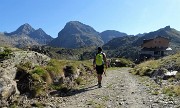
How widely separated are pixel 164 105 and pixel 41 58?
→ 501 inches

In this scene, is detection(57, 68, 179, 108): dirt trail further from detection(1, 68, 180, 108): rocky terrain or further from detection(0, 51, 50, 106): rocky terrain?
detection(0, 51, 50, 106): rocky terrain

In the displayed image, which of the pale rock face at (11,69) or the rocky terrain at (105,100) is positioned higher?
the pale rock face at (11,69)

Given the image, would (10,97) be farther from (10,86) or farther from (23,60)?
(23,60)

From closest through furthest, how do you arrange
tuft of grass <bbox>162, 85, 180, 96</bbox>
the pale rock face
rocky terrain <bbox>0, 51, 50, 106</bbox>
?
rocky terrain <bbox>0, 51, 50, 106</bbox> < the pale rock face < tuft of grass <bbox>162, 85, 180, 96</bbox>

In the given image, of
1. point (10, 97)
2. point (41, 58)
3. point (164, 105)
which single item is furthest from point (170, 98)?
point (41, 58)

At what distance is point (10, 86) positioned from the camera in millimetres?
16281

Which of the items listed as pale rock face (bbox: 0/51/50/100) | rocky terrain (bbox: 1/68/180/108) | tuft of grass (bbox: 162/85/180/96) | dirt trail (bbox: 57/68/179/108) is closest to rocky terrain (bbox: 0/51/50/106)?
pale rock face (bbox: 0/51/50/100)

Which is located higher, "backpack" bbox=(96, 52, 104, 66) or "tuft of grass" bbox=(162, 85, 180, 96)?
"backpack" bbox=(96, 52, 104, 66)

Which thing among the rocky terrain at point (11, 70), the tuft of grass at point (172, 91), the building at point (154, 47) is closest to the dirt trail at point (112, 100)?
the tuft of grass at point (172, 91)

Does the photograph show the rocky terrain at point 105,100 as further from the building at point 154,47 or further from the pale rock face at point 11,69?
the building at point 154,47

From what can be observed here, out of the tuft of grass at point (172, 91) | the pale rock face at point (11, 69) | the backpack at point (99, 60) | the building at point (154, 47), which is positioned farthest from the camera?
the building at point (154, 47)

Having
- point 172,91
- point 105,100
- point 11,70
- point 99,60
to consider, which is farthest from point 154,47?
point 105,100

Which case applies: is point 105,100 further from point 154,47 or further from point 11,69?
point 154,47

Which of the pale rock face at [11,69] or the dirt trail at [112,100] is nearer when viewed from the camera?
the dirt trail at [112,100]
